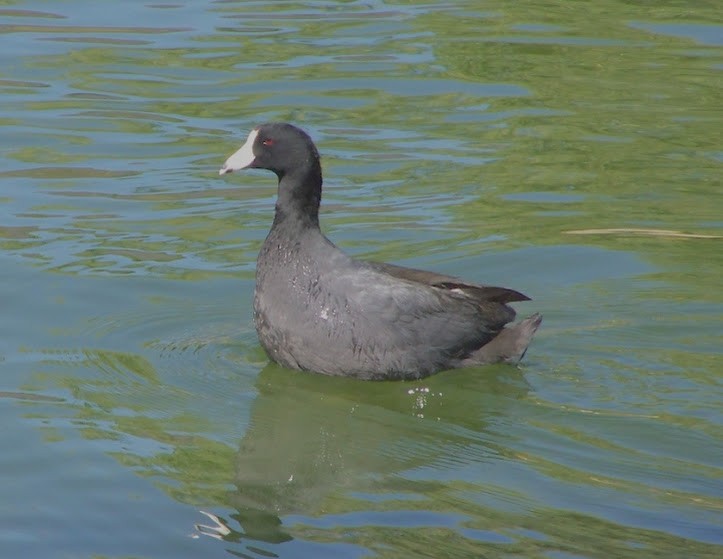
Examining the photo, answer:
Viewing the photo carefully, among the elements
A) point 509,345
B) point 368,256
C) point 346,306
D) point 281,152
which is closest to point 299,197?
point 281,152

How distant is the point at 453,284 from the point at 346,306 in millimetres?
616

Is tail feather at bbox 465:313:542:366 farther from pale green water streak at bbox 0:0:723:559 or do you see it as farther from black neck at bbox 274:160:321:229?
black neck at bbox 274:160:321:229

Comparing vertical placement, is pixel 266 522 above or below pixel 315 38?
below

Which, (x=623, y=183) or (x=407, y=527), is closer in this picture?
(x=407, y=527)

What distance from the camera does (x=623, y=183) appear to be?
10.0m

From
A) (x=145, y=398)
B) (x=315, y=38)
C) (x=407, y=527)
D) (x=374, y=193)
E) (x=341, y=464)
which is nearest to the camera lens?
(x=407, y=527)

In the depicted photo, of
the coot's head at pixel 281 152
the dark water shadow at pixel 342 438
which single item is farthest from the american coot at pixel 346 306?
the dark water shadow at pixel 342 438

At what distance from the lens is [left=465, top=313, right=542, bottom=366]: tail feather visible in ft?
23.9

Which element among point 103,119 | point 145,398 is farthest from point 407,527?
point 103,119

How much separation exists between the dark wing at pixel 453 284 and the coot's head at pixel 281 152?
0.57 metres

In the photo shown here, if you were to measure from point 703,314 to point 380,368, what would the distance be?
1.79 metres

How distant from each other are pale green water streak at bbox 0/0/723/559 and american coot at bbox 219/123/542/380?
15 centimetres

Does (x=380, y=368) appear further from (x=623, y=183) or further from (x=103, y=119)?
(x=103, y=119)

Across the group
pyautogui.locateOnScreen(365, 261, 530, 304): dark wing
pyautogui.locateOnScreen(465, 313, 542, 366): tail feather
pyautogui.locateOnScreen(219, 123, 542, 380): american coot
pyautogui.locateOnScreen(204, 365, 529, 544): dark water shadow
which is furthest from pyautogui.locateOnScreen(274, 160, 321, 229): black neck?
pyautogui.locateOnScreen(465, 313, 542, 366): tail feather
